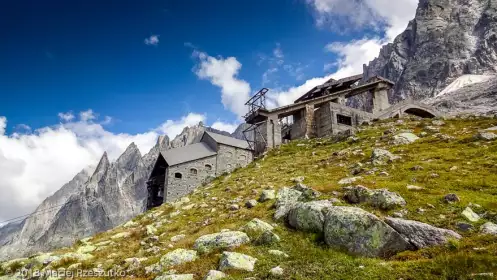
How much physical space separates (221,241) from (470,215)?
836 cm

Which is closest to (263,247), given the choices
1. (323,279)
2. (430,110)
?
(323,279)

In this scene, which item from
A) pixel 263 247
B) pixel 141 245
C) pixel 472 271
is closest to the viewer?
pixel 472 271

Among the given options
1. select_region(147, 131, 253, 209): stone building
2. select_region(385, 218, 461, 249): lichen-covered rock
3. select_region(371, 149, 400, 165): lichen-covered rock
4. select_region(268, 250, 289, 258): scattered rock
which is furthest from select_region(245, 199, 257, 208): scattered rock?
select_region(147, 131, 253, 209): stone building

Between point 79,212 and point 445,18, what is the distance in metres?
236

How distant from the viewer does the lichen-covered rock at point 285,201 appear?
1425 centimetres

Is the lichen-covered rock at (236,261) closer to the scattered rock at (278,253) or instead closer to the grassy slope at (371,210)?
the grassy slope at (371,210)

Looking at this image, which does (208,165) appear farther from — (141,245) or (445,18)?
(445,18)

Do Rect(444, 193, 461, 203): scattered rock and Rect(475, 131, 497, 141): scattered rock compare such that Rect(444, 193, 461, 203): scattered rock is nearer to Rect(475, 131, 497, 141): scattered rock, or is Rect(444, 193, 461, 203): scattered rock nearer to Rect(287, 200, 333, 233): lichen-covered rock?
Rect(287, 200, 333, 233): lichen-covered rock

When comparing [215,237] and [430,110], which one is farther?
[430,110]

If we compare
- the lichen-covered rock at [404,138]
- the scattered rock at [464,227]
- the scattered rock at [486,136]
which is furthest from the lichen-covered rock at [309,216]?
the lichen-covered rock at [404,138]

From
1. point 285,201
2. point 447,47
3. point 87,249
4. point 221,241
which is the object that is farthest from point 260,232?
point 447,47

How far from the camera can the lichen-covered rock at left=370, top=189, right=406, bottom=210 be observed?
12.8 meters

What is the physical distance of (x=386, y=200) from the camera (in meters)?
12.9

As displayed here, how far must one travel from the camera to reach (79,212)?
190125 mm
